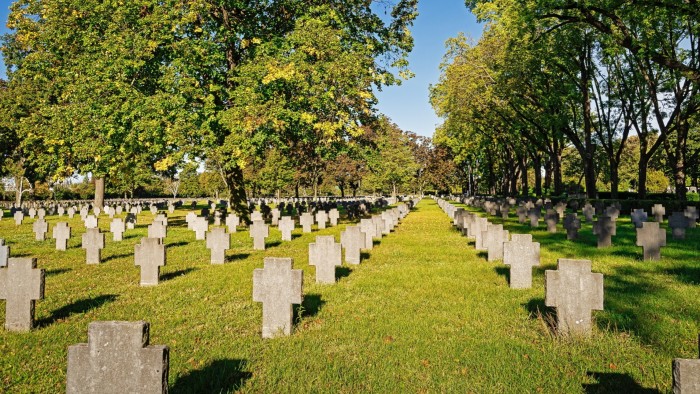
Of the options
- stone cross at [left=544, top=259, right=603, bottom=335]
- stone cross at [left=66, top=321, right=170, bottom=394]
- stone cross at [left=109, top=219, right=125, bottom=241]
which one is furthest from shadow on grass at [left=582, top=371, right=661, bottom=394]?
stone cross at [left=109, top=219, right=125, bottom=241]

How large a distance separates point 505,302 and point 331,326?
2.87m

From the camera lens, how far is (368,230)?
13438 mm

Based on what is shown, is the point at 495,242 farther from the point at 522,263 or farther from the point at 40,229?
the point at 40,229

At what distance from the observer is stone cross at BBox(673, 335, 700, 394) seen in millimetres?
2471

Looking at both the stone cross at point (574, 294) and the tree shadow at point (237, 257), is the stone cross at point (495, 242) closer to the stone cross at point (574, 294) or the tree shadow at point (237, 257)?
the stone cross at point (574, 294)

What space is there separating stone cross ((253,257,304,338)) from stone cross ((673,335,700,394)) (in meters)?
3.72

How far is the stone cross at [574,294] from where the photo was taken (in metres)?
5.07

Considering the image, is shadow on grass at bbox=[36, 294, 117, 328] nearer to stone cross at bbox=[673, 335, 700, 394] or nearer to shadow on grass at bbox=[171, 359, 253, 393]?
shadow on grass at bbox=[171, 359, 253, 393]

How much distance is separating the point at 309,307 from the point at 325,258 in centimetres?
178

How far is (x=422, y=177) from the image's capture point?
82.1 metres

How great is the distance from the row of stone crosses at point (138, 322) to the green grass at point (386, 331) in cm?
36

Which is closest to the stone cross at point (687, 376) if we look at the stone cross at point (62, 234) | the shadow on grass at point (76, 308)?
the shadow on grass at point (76, 308)

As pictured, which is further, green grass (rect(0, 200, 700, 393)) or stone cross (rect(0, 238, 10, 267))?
stone cross (rect(0, 238, 10, 267))

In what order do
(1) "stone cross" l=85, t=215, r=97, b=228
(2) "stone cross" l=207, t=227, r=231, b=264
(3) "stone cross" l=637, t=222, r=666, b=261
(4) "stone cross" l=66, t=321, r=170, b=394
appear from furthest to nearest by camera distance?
(1) "stone cross" l=85, t=215, r=97, b=228, (2) "stone cross" l=207, t=227, r=231, b=264, (3) "stone cross" l=637, t=222, r=666, b=261, (4) "stone cross" l=66, t=321, r=170, b=394
